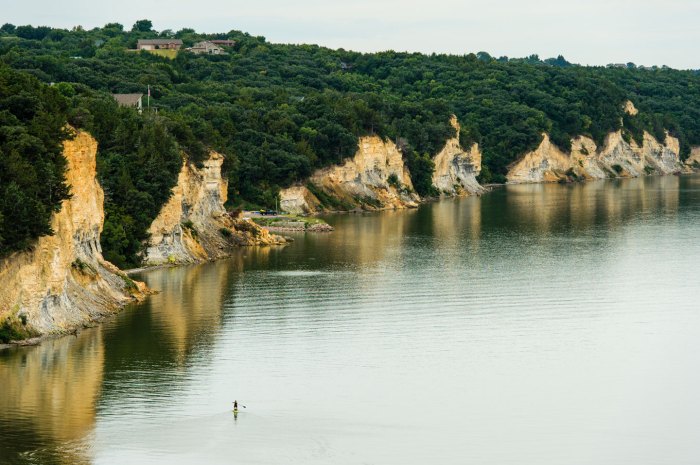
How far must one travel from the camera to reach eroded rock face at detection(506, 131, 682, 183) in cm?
17512

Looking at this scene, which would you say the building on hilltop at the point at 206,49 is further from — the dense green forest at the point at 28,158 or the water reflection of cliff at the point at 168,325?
the dense green forest at the point at 28,158

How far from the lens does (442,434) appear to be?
41.0 meters

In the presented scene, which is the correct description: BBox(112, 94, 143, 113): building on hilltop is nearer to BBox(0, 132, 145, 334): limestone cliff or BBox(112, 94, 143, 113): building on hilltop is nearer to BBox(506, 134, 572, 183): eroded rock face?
BBox(0, 132, 145, 334): limestone cliff

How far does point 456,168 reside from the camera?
156 metres

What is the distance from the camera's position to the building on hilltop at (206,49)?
171125 mm

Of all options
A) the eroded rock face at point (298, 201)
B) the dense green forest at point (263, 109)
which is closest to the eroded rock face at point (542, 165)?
the dense green forest at point (263, 109)

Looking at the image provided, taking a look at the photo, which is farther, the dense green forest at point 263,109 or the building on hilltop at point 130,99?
the building on hilltop at point 130,99

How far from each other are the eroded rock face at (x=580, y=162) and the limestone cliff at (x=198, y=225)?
8444cm

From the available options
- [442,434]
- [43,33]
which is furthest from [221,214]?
[43,33]

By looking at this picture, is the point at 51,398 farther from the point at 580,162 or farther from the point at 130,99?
the point at 580,162

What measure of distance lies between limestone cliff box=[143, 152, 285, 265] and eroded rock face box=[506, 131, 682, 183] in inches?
3324

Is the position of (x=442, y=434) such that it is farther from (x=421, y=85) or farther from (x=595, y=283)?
(x=421, y=85)

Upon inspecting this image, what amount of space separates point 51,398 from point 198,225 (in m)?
42.3

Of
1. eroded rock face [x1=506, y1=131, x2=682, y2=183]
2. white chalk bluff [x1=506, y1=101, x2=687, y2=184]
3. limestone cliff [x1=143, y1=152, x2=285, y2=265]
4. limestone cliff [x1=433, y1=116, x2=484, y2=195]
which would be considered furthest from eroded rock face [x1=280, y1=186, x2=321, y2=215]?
white chalk bluff [x1=506, y1=101, x2=687, y2=184]
